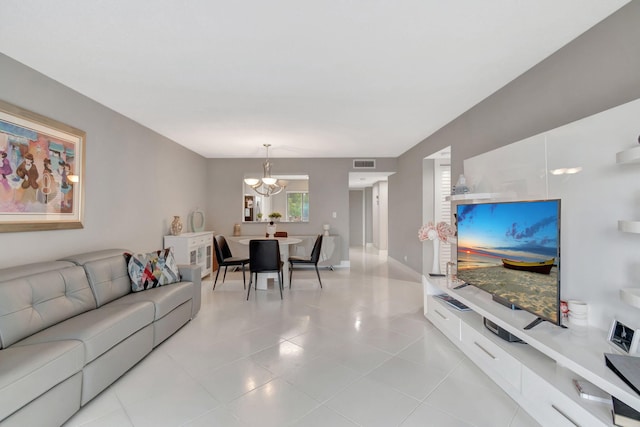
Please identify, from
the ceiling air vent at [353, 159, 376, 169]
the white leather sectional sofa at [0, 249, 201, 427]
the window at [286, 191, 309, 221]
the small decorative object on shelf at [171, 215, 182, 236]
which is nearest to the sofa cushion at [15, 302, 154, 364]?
the white leather sectional sofa at [0, 249, 201, 427]

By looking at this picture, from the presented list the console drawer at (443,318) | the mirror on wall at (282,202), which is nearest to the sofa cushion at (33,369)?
the console drawer at (443,318)

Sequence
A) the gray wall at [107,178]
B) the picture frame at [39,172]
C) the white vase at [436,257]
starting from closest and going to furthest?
the picture frame at [39,172] < the gray wall at [107,178] < the white vase at [436,257]

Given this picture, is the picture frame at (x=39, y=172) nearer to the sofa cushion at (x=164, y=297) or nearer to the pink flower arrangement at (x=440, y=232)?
the sofa cushion at (x=164, y=297)

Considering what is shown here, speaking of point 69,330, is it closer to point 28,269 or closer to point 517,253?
point 28,269

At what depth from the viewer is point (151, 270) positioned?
2.91 meters

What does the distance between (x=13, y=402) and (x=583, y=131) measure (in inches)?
138

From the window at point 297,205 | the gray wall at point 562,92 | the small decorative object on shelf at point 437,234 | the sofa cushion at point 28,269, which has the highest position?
the gray wall at point 562,92

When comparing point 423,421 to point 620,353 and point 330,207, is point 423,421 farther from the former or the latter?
point 330,207

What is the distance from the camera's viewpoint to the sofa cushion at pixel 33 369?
1.34 m

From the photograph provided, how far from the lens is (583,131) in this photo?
5.93 feet

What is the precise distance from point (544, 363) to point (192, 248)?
445 cm

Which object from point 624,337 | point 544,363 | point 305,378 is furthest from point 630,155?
point 305,378

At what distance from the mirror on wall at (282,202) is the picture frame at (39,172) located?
10.7 ft

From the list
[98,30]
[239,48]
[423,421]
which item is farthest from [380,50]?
[423,421]
